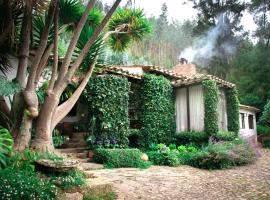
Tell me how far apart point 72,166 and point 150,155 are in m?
5.03

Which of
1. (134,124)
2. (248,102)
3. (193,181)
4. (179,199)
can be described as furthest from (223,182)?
(248,102)

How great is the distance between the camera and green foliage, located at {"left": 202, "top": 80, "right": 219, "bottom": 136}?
1267cm

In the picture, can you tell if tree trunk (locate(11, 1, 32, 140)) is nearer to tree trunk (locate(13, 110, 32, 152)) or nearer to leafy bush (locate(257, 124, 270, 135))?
tree trunk (locate(13, 110, 32, 152))

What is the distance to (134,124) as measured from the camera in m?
13.6

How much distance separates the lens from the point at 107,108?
10898 millimetres

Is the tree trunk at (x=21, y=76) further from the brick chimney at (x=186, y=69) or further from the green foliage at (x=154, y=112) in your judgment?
the brick chimney at (x=186, y=69)

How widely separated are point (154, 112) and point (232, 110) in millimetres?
4540

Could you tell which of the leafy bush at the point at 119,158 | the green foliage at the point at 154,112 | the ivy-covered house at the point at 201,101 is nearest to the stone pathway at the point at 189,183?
the leafy bush at the point at 119,158

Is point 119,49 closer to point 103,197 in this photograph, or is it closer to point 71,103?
point 71,103

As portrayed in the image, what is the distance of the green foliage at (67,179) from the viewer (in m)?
5.35

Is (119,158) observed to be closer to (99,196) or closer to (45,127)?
(45,127)

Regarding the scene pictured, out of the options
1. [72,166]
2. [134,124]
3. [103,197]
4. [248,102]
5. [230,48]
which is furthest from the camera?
[230,48]

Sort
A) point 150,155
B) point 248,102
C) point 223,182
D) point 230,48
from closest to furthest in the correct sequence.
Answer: point 223,182 → point 150,155 → point 248,102 → point 230,48

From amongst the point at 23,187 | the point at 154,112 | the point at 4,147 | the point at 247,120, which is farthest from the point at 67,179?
the point at 247,120
